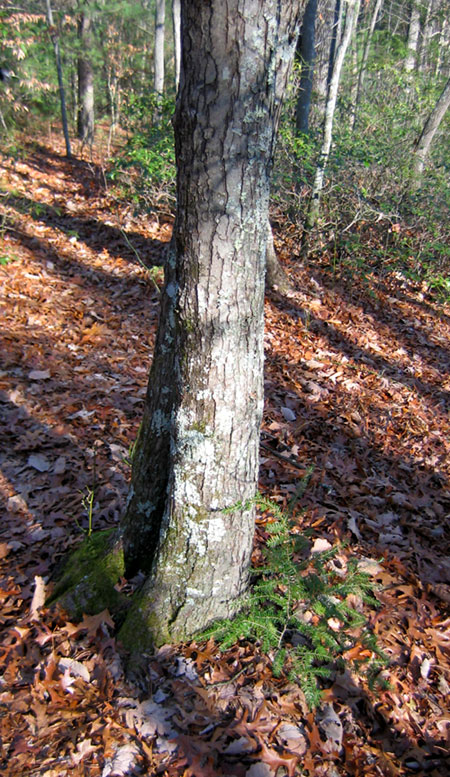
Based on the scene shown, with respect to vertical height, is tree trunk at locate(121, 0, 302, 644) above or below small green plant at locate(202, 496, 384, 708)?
above

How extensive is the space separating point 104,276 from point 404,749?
6.65m

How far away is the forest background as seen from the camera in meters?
2.24

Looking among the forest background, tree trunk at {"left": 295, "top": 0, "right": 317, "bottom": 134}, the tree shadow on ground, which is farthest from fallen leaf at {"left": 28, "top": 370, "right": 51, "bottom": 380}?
tree trunk at {"left": 295, "top": 0, "right": 317, "bottom": 134}

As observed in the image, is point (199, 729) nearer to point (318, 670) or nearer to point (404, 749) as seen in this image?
point (318, 670)

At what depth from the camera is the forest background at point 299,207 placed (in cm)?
224

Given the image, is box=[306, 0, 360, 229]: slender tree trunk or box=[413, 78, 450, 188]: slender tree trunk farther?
box=[413, 78, 450, 188]: slender tree trunk

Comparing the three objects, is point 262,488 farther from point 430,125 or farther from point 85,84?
point 85,84

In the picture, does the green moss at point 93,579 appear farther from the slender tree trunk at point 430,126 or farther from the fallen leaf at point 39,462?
the slender tree trunk at point 430,126

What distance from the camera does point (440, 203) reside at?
29.1 feet

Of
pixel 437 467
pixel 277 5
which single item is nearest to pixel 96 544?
pixel 277 5

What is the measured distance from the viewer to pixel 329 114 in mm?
7844

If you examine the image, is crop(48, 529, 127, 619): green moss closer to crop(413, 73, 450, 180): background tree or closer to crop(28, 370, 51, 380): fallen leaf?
crop(28, 370, 51, 380): fallen leaf

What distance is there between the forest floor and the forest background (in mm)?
16

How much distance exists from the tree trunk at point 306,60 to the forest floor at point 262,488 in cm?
277
